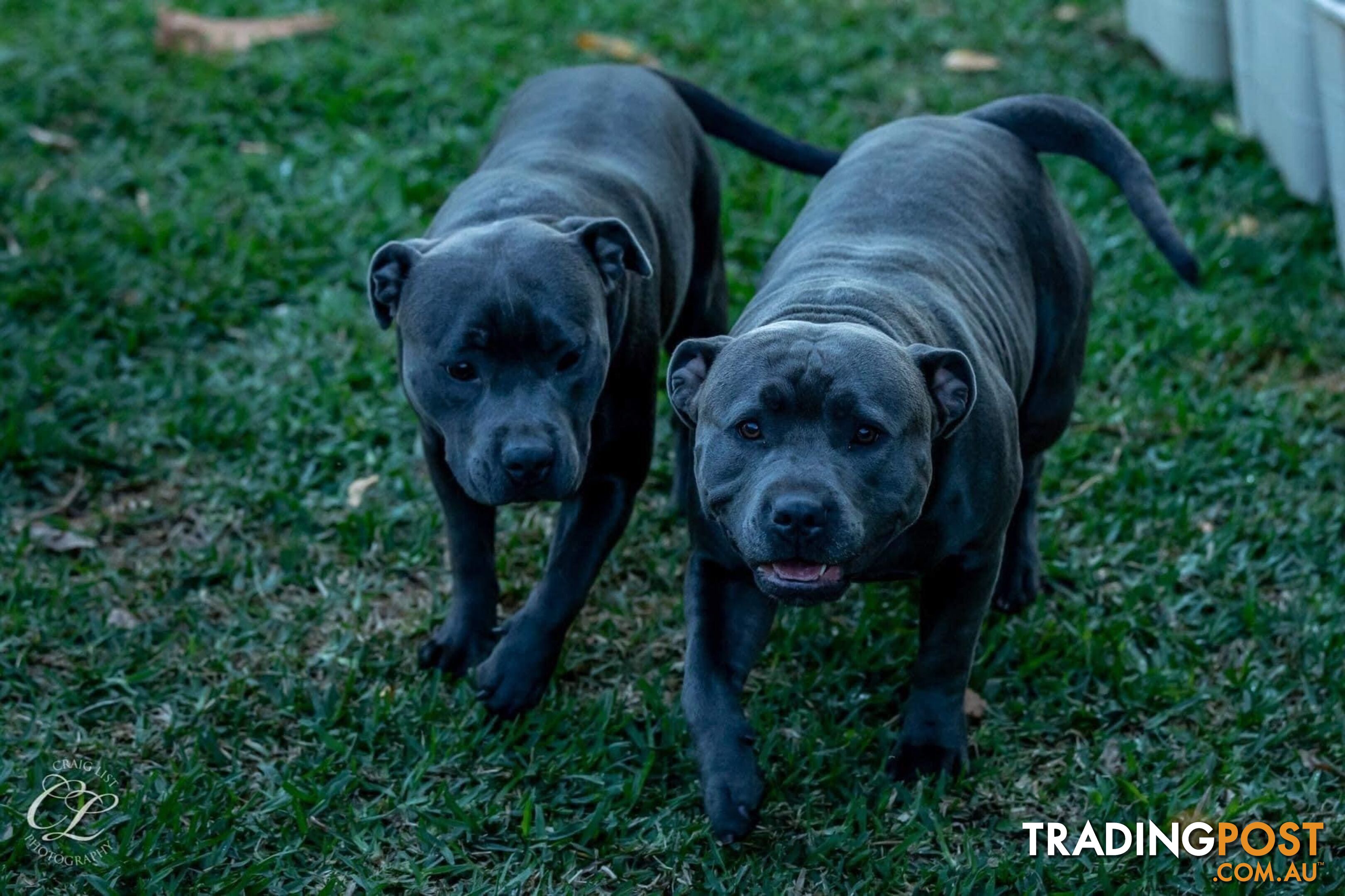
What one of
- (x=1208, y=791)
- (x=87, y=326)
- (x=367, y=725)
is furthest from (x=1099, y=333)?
(x=87, y=326)

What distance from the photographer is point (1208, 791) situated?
15.0 ft

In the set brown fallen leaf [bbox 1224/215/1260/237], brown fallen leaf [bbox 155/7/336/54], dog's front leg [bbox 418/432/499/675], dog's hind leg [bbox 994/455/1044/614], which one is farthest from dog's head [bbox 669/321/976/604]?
brown fallen leaf [bbox 155/7/336/54]

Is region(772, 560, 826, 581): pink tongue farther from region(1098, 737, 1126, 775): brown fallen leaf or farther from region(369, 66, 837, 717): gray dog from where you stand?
region(1098, 737, 1126, 775): brown fallen leaf

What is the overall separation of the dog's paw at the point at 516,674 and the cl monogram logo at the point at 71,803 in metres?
1.09

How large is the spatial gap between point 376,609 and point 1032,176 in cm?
260

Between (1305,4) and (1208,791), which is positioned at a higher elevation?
(1305,4)

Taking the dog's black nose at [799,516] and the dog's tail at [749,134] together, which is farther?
the dog's tail at [749,134]

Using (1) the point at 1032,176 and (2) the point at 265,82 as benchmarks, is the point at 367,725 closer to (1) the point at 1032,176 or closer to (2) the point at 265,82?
(1) the point at 1032,176

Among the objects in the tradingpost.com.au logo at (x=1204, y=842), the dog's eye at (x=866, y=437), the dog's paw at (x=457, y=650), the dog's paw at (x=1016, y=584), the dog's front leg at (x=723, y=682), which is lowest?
the dog's paw at (x=457, y=650)

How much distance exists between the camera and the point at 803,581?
395 cm

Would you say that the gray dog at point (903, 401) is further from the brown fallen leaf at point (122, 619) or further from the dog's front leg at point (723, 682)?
the brown fallen leaf at point (122, 619)

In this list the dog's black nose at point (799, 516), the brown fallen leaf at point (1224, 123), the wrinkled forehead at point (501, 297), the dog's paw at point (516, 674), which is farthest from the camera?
the brown fallen leaf at point (1224, 123)

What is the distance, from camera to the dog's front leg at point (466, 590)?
5.02 m

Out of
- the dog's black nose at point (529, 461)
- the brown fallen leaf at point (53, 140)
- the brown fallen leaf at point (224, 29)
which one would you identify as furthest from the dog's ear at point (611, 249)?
the brown fallen leaf at point (224, 29)
